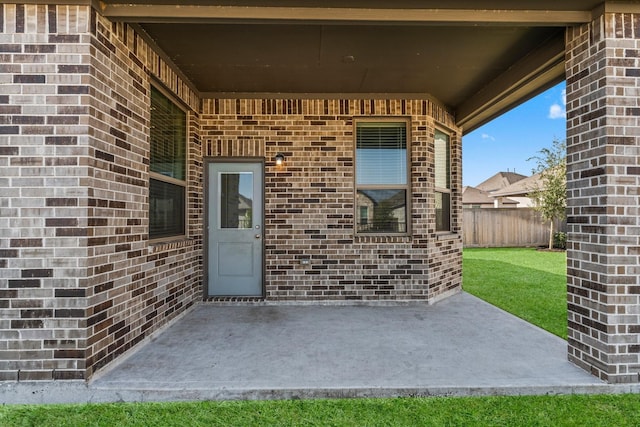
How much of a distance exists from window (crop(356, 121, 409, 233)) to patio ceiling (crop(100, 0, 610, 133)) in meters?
0.57

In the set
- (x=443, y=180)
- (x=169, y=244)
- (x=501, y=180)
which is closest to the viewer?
(x=169, y=244)

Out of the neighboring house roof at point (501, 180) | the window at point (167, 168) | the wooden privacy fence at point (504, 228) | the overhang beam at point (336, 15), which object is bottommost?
the wooden privacy fence at point (504, 228)

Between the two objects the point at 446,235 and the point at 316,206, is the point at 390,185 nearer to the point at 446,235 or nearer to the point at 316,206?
the point at 316,206

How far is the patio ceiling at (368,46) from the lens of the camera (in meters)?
2.66

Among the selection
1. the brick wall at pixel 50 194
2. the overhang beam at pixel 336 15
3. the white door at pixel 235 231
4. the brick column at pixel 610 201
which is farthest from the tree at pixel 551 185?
the brick wall at pixel 50 194

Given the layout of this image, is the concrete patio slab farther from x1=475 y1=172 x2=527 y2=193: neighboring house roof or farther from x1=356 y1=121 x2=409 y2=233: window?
x1=475 y1=172 x2=527 y2=193: neighboring house roof

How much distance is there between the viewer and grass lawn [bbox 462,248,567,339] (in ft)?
14.0

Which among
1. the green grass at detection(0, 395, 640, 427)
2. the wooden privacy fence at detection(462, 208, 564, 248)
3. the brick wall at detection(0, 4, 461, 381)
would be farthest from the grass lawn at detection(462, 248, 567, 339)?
the brick wall at detection(0, 4, 461, 381)

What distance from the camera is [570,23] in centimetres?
275

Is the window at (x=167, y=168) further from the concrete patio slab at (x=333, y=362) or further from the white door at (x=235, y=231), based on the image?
the concrete patio slab at (x=333, y=362)

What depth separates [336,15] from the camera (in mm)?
2680

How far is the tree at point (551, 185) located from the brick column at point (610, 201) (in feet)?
37.1

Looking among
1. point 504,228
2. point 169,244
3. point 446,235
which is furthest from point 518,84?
point 504,228

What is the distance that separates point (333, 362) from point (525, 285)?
4.94 meters
